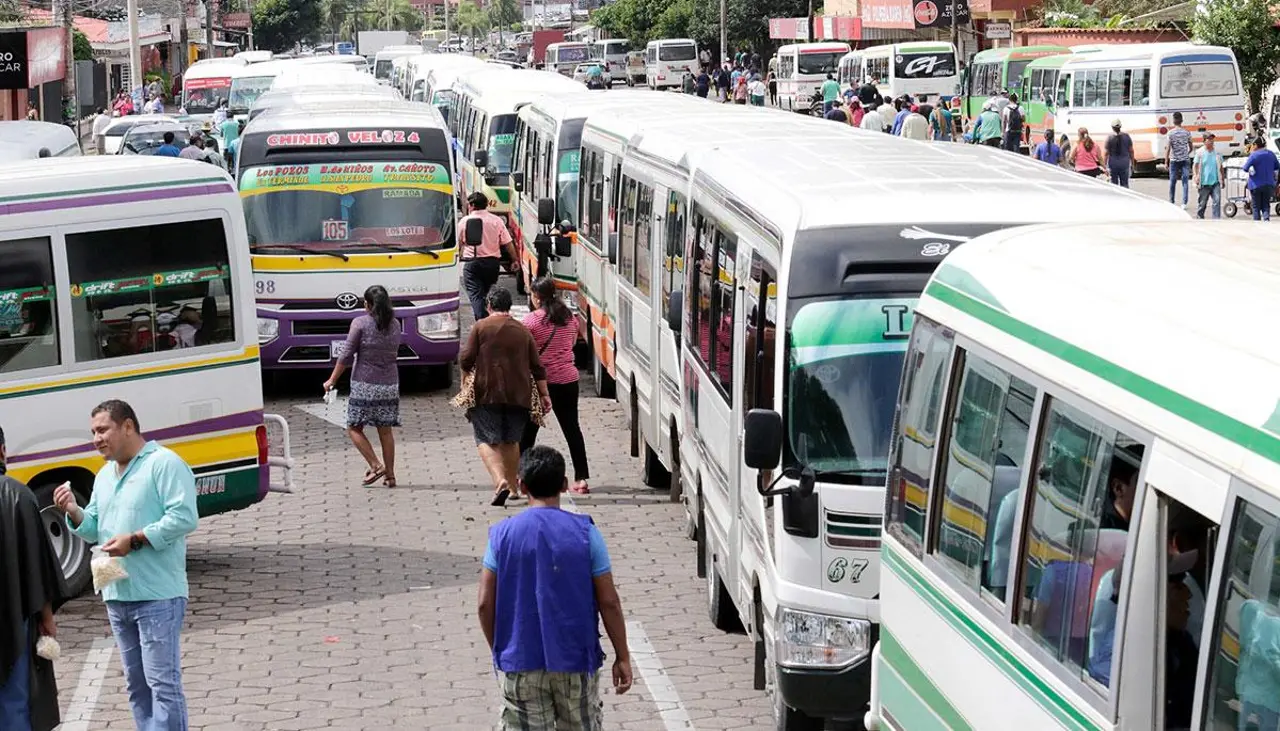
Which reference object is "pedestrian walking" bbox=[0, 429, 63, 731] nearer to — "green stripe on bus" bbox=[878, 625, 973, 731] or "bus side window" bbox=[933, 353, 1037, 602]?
"green stripe on bus" bbox=[878, 625, 973, 731]

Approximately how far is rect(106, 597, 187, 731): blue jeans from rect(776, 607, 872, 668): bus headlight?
2464 mm

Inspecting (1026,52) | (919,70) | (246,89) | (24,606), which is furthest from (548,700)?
(919,70)

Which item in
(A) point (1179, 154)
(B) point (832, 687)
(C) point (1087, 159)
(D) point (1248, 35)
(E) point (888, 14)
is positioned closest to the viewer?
(B) point (832, 687)

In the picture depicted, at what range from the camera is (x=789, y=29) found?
276ft

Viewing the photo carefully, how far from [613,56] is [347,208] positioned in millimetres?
72009

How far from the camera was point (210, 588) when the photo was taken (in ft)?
38.6

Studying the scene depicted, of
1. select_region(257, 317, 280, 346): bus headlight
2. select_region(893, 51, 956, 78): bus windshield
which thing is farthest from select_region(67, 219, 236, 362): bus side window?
select_region(893, 51, 956, 78): bus windshield

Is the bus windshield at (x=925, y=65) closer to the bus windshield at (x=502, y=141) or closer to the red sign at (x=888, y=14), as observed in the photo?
the red sign at (x=888, y=14)

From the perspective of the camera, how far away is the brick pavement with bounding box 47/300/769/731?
9.37m

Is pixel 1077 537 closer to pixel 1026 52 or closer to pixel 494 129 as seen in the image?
pixel 494 129

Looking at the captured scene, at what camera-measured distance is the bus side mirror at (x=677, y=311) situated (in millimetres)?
11740

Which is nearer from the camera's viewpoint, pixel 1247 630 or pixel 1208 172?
pixel 1247 630

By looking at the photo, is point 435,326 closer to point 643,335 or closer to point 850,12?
point 643,335

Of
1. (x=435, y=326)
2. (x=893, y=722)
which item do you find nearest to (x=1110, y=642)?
(x=893, y=722)
